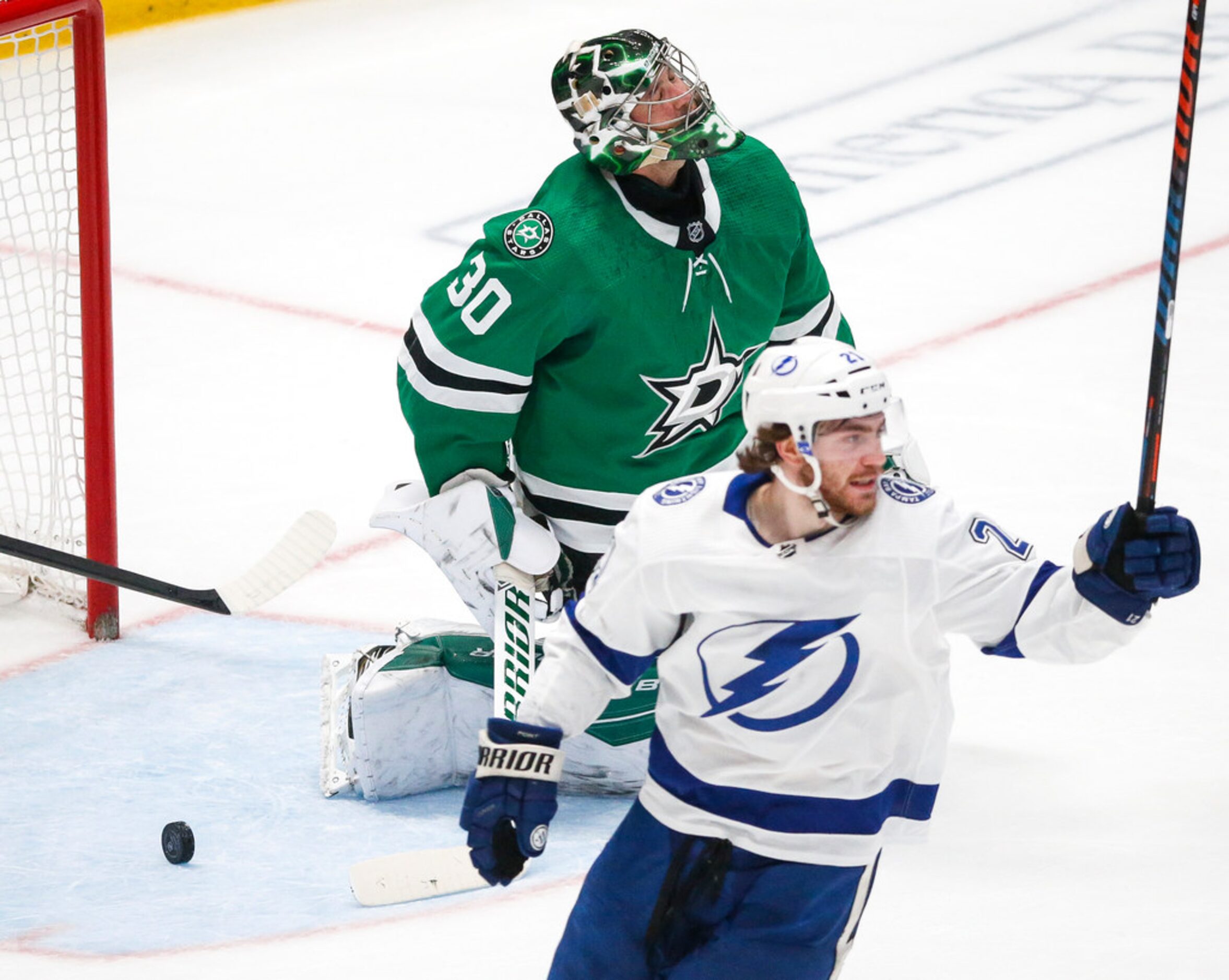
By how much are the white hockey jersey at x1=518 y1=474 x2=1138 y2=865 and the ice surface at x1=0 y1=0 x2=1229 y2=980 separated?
2.13 feet

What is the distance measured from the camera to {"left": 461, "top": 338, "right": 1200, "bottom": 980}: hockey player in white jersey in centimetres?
207

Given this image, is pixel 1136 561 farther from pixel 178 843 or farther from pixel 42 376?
pixel 42 376

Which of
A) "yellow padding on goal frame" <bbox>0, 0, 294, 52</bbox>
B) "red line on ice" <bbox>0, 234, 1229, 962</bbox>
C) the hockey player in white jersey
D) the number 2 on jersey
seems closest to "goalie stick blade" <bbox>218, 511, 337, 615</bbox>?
"red line on ice" <bbox>0, 234, 1229, 962</bbox>

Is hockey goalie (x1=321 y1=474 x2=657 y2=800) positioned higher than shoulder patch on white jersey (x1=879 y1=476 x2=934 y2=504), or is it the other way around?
shoulder patch on white jersey (x1=879 y1=476 x2=934 y2=504)

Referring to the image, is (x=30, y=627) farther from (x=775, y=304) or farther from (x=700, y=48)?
(x=700, y=48)

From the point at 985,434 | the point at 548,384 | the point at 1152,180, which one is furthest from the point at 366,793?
the point at 1152,180

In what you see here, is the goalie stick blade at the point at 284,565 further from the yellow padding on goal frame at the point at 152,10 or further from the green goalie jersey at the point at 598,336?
the yellow padding on goal frame at the point at 152,10

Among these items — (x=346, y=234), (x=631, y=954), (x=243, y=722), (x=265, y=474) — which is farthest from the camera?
(x=346, y=234)

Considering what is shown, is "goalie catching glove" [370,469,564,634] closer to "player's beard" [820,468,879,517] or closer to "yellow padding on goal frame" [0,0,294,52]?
"player's beard" [820,468,879,517]

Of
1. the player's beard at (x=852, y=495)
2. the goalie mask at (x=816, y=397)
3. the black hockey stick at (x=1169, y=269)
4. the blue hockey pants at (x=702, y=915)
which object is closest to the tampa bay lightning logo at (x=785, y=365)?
the goalie mask at (x=816, y=397)

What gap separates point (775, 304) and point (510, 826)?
1.10 metres

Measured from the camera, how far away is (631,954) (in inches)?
84.9

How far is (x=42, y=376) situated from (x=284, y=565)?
1252mm

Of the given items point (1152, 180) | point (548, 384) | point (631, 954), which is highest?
point (548, 384)
